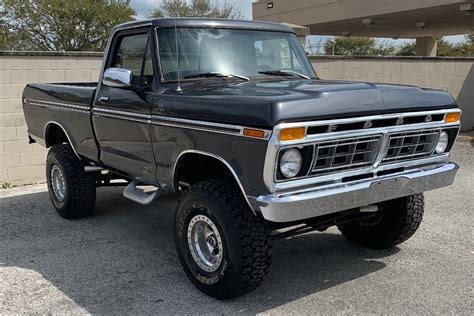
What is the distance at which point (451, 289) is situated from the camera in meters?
3.96

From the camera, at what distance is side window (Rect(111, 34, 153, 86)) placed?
455cm

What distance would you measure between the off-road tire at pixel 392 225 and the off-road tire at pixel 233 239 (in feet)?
5.02

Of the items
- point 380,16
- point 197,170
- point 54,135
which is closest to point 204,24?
point 197,170

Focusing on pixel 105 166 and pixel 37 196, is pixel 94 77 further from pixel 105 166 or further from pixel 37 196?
pixel 105 166

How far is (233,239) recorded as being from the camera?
3.51 metres

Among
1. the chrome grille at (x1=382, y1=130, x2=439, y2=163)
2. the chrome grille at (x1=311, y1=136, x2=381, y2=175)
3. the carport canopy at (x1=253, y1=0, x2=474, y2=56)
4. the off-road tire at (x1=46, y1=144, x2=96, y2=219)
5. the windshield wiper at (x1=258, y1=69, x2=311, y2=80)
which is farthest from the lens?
the carport canopy at (x1=253, y1=0, x2=474, y2=56)

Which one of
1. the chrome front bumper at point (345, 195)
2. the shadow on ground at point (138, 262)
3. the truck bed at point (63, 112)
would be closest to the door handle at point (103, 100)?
the truck bed at point (63, 112)

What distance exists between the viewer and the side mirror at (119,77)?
428 cm

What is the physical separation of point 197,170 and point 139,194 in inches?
26.9

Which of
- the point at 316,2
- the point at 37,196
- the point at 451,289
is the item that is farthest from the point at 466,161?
the point at 316,2

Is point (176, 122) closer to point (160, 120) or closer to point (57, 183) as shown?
point (160, 120)

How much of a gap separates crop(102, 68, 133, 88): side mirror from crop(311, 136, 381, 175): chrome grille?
184 cm

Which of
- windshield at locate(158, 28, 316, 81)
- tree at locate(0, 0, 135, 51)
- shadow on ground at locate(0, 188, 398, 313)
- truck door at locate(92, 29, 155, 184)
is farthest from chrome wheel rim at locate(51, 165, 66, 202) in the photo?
A: tree at locate(0, 0, 135, 51)

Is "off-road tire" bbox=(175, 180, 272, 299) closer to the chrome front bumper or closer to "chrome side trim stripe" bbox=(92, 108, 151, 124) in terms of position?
the chrome front bumper
